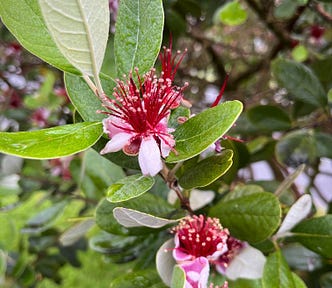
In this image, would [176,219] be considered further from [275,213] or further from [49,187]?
[49,187]

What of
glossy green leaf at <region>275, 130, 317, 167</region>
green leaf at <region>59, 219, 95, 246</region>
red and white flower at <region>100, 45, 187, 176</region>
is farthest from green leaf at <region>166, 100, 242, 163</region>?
glossy green leaf at <region>275, 130, 317, 167</region>

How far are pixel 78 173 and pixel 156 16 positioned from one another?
2.10 feet

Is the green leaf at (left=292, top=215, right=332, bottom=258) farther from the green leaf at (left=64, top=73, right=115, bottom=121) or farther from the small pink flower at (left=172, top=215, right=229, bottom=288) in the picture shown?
the green leaf at (left=64, top=73, right=115, bottom=121)

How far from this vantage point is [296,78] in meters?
0.89

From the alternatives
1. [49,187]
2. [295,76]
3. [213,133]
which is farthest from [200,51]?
[213,133]

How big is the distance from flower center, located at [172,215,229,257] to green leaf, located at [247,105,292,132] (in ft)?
1.18

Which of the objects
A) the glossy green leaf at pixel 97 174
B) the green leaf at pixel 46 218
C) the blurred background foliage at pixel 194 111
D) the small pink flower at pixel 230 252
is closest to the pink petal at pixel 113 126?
the blurred background foliage at pixel 194 111

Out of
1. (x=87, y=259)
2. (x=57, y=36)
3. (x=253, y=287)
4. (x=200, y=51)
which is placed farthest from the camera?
(x=87, y=259)

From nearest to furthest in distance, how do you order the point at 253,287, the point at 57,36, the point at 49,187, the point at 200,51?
the point at 57,36
the point at 253,287
the point at 49,187
the point at 200,51

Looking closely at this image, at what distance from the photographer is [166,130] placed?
1.81ft

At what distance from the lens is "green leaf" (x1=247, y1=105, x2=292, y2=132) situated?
97 cm

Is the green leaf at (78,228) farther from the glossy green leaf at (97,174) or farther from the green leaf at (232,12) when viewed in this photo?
the green leaf at (232,12)

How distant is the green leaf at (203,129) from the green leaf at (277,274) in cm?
25

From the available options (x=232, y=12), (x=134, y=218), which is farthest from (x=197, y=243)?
(x=232, y=12)
